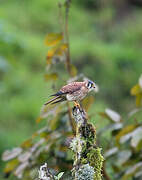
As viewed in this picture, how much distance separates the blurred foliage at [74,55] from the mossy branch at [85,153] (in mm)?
3903

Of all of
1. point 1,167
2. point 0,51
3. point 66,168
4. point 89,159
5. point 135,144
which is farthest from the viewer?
point 0,51

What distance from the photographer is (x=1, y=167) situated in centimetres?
680

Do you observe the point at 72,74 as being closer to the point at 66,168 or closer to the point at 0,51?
the point at 66,168

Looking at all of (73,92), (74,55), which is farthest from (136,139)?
(74,55)

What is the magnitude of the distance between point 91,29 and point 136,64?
3.95 feet

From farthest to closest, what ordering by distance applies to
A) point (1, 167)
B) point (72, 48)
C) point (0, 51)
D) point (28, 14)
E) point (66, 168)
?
point (28, 14) < point (72, 48) < point (0, 51) < point (1, 167) < point (66, 168)

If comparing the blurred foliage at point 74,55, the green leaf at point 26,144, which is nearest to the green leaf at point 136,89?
the green leaf at point 26,144

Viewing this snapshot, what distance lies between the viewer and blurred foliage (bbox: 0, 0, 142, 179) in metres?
7.59

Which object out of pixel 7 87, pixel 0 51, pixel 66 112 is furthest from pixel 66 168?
pixel 7 87

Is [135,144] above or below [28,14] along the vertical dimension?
below

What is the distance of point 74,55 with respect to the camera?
29.6 feet

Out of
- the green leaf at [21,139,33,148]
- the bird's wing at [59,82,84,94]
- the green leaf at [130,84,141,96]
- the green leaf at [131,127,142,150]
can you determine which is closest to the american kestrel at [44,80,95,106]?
the bird's wing at [59,82,84,94]

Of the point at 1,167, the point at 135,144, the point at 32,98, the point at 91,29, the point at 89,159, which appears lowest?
the point at 89,159

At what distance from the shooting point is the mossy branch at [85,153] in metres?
1.92
